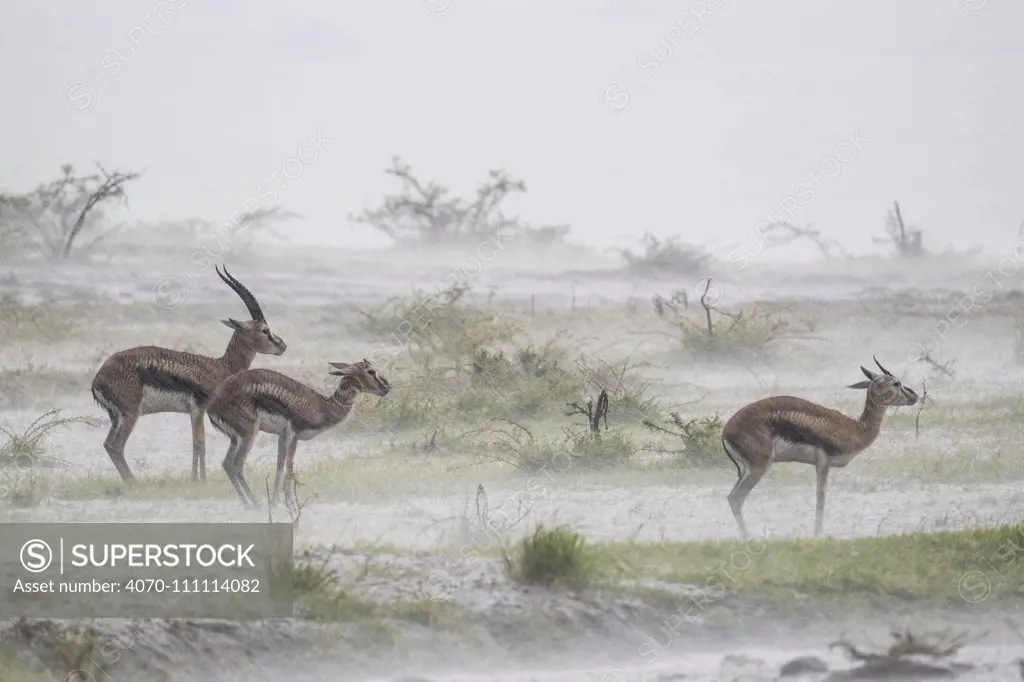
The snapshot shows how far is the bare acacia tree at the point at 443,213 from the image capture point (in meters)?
10.8

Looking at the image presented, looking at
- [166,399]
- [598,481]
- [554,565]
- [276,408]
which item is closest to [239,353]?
[166,399]

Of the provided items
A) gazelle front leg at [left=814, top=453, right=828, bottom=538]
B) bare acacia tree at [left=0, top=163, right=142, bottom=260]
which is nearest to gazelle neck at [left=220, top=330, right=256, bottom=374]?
bare acacia tree at [left=0, top=163, right=142, bottom=260]

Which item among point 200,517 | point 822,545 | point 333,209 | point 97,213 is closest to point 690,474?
point 822,545

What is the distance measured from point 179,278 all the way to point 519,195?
2422 millimetres

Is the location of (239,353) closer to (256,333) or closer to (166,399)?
(256,333)

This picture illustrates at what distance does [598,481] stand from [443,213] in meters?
3.23

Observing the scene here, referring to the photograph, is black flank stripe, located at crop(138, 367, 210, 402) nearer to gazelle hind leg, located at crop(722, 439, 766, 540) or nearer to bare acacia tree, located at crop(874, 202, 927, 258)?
gazelle hind leg, located at crop(722, 439, 766, 540)

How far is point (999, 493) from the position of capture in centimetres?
840

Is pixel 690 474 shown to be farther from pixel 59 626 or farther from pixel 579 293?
pixel 59 626

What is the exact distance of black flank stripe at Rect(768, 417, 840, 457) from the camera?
23.5 ft

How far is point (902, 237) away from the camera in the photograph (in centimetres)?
1087

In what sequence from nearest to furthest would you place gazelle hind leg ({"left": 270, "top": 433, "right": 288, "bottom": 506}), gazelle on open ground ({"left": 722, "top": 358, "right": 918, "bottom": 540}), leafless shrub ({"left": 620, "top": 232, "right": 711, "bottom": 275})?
gazelle on open ground ({"left": 722, "top": 358, "right": 918, "bottom": 540}) < gazelle hind leg ({"left": 270, "top": 433, "right": 288, "bottom": 506}) < leafless shrub ({"left": 620, "top": 232, "right": 711, "bottom": 275})

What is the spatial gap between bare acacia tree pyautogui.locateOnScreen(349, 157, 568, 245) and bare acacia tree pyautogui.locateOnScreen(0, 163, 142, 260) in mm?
1666

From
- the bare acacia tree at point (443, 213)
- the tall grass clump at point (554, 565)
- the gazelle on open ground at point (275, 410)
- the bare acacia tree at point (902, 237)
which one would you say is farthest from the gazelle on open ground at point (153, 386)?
the bare acacia tree at point (902, 237)
